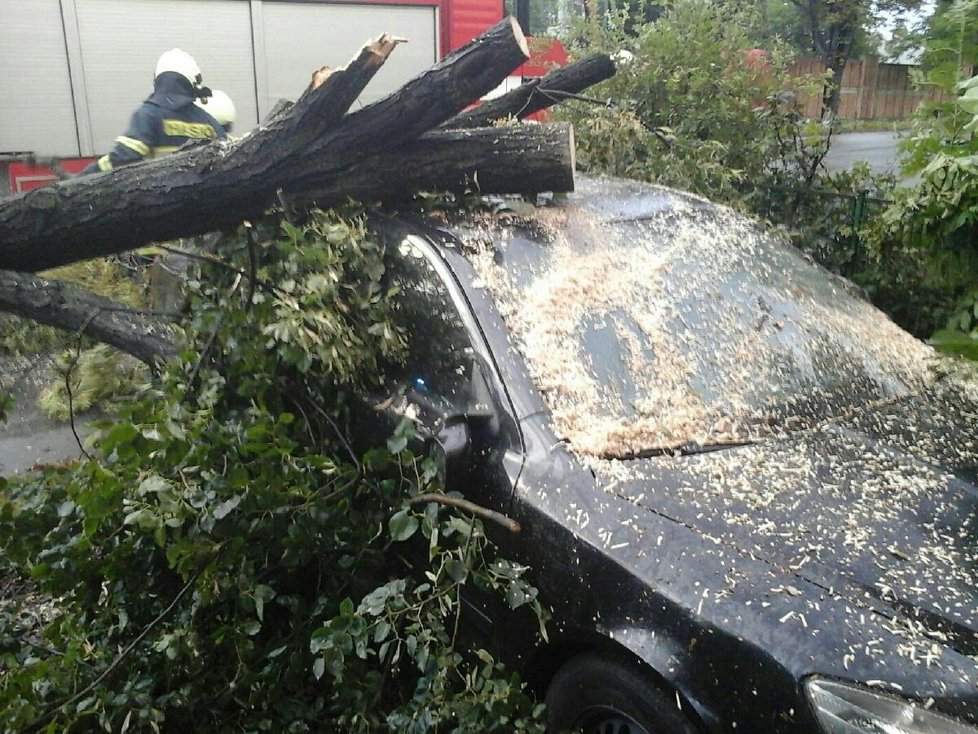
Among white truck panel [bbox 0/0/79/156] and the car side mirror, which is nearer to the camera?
the car side mirror

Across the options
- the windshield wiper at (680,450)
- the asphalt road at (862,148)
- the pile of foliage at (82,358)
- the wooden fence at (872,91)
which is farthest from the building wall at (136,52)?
the wooden fence at (872,91)

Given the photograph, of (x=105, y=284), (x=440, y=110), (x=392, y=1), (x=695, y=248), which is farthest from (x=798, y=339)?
(x=392, y=1)

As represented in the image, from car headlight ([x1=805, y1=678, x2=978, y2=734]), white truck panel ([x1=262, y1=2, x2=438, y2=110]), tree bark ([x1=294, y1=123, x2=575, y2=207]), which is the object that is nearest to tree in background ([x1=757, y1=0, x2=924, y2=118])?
white truck panel ([x1=262, y1=2, x2=438, y2=110])

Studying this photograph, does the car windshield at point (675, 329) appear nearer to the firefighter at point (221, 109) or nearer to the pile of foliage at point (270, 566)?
the pile of foliage at point (270, 566)

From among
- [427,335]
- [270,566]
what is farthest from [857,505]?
[270,566]

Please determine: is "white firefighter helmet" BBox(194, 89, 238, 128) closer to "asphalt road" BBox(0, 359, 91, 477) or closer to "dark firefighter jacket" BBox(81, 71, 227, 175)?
"dark firefighter jacket" BBox(81, 71, 227, 175)

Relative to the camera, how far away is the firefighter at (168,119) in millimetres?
6125

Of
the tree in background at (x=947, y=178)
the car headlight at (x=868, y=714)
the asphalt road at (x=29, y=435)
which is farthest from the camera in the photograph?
the asphalt road at (x=29, y=435)

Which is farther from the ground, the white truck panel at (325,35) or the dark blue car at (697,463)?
the white truck panel at (325,35)

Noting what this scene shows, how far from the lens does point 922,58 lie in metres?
4.11

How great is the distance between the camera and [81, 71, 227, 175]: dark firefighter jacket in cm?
612

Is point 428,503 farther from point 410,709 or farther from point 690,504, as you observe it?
point 690,504

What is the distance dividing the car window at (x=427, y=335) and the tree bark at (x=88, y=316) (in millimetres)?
1608

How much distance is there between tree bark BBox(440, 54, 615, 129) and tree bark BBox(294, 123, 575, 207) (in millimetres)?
1406
